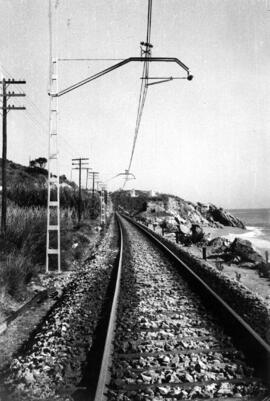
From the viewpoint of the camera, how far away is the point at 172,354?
4.48m

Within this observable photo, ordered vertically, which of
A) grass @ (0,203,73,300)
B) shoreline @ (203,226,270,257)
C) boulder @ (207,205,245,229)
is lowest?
shoreline @ (203,226,270,257)

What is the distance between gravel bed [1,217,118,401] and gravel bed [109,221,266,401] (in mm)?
502

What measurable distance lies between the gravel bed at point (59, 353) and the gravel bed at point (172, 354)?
0.50 meters

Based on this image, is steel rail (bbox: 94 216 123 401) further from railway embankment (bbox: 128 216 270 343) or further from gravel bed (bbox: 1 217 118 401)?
railway embankment (bbox: 128 216 270 343)

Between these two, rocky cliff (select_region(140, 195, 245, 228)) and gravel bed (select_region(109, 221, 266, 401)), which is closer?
gravel bed (select_region(109, 221, 266, 401))

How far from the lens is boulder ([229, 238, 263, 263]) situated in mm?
13989

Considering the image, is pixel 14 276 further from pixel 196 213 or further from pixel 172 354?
pixel 196 213

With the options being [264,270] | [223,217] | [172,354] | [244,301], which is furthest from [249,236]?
[172,354]

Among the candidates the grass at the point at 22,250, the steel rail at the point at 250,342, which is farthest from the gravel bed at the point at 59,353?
the steel rail at the point at 250,342

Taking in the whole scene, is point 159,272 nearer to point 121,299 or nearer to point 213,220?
point 121,299

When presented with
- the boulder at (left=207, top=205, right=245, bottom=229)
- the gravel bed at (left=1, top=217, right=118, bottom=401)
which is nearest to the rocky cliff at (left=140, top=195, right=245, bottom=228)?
the boulder at (left=207, top=205, right=245, bottom=229)

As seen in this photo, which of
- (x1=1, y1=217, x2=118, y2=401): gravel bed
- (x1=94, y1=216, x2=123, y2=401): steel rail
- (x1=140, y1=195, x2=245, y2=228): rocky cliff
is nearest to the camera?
(x1=94, y1=216, x2=123, y2=401): steel rail

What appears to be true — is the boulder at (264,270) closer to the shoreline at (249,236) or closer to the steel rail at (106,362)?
the steel rail at (106,362)

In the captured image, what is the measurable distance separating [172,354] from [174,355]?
0.04 meters
